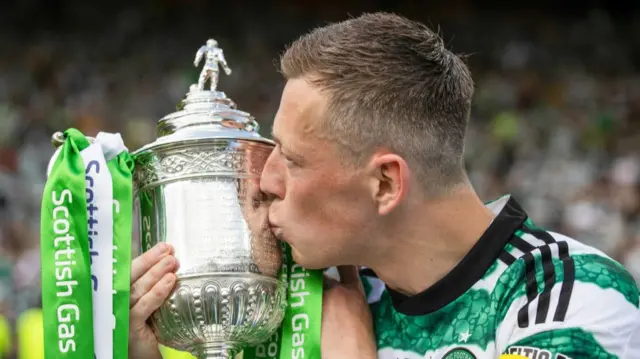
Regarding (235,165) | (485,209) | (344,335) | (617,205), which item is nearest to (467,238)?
(485,209)

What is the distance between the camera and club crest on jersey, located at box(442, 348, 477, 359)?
211cm

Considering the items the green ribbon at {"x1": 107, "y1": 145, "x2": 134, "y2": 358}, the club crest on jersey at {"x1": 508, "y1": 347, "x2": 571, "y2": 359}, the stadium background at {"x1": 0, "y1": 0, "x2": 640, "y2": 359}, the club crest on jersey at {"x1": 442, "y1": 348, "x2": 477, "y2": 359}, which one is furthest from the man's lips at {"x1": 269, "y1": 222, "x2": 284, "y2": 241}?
the stadium background at {"x1": 0, "y1": 0, "x2": 640, "y2": 359}

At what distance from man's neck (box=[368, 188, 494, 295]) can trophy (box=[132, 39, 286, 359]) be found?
0.80ft

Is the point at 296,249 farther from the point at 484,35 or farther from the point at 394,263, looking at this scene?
the point at 484,35

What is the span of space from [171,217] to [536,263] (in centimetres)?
71

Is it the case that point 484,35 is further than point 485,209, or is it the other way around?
point 484,35

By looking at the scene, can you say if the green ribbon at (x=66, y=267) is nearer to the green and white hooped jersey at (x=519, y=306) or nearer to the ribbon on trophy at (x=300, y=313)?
the ribbon on trophy at (x=300, y=313)

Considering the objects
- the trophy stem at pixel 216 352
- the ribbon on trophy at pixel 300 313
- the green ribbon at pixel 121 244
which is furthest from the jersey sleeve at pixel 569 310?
the green ribbon at pixel 121 244

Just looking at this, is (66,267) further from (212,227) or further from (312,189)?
(312,189)

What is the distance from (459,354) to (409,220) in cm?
28

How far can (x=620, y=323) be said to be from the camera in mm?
1990

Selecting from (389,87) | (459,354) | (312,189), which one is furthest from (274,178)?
(459,354)

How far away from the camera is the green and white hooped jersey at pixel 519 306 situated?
6.47 ft

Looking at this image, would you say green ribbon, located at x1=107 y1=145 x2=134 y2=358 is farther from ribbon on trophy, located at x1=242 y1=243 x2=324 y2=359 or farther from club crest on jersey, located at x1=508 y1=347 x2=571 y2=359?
club crest on jersey, located at x1=508 y1=347 x2=571 y2=359
